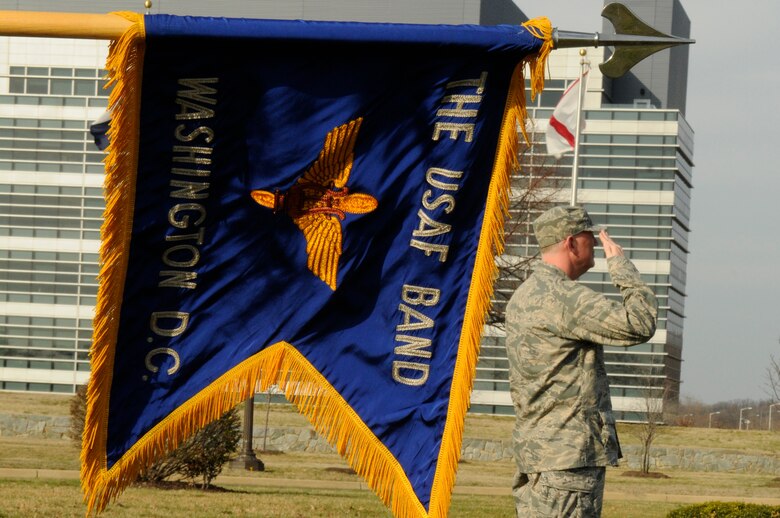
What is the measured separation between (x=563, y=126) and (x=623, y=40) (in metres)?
20.3

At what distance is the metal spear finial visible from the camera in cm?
588

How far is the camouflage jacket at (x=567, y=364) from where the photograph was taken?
4.86 metres

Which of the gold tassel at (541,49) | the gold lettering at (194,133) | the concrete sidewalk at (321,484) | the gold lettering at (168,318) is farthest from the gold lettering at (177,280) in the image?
the concrete sidewalk at (321,484)

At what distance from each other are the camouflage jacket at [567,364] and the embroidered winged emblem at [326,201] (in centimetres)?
120

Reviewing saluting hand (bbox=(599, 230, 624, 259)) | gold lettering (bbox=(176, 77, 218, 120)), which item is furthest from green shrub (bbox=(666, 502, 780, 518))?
gold lettering (bbox=(176, 77, 218, 120))

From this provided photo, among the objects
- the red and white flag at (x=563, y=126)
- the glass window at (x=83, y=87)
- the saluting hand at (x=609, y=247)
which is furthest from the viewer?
the glass window at (x=83, y=87)

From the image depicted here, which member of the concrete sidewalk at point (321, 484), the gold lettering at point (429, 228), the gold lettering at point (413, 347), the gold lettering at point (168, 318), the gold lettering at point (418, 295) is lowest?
the concrete sidewalk at point (321, 484)

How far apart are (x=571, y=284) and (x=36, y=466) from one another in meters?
18.0

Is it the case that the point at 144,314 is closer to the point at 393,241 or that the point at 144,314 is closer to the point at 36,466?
the point at 393,241

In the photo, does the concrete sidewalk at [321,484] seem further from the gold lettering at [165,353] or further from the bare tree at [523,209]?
the gold lettering at [165,353]

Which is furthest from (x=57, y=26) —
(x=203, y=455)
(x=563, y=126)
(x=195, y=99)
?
(x=563, y=126)

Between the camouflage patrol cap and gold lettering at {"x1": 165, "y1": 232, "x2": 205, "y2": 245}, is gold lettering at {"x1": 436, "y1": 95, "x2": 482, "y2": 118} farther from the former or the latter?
gold lettering at {"x1": 165, "y1": 232, "x2": 205, "y2": 245}

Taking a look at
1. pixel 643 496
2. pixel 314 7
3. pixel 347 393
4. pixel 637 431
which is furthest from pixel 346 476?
pixel 314 7

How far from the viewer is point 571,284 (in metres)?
5.05
